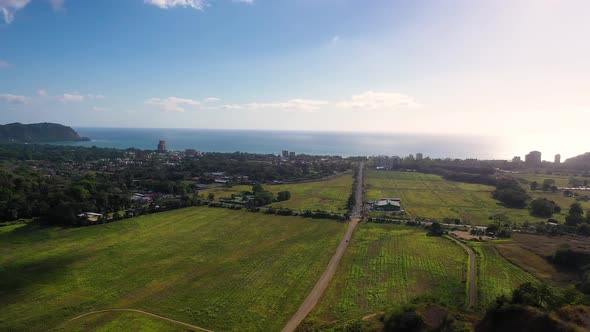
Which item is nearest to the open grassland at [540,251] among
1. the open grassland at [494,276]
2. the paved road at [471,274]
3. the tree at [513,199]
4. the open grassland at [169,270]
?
the open grassland at [494,276]

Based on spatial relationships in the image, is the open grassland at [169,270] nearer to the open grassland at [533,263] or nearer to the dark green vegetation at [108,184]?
the dark green vegetation at [108,184]

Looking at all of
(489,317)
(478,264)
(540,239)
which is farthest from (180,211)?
(540,239)

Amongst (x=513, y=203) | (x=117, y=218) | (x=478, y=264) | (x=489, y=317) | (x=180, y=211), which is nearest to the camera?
A: (x=489, y=317)

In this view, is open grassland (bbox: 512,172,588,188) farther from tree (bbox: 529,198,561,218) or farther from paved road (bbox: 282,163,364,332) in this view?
paved road (bbox: 282,163,364,332)

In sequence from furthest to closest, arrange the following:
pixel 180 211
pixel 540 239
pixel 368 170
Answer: pixel 368 170, pixel 180 211, pixel 540 239

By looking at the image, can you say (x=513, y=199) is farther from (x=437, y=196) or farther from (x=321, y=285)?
(x=321, y=285)

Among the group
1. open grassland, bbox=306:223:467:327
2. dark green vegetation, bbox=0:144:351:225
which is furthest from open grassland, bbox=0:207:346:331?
dark green vegetation, bbox=0:144:351:225

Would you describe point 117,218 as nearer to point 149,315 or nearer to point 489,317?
point 149,315
